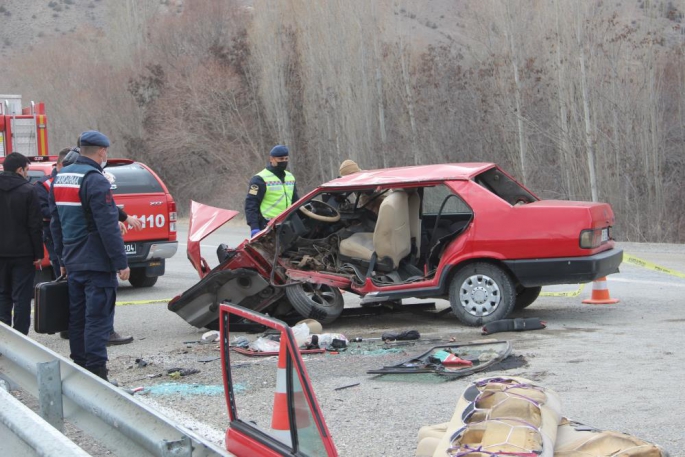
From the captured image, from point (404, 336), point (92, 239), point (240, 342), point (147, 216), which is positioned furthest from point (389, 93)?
point (92, 239)

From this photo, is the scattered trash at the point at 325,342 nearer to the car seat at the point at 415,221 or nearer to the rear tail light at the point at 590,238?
the car seat at the point at 415,221

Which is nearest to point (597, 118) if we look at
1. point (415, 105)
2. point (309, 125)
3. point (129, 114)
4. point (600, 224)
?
point (415, 105)

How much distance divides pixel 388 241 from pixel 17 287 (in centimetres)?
359

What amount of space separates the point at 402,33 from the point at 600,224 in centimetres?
2290

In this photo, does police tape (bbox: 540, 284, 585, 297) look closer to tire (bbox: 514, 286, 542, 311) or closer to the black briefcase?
tire (bbox: 514, 286, 542, 311)

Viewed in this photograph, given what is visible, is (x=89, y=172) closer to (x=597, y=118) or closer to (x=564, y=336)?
(x=564, y=336)

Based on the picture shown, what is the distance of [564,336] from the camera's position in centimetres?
837

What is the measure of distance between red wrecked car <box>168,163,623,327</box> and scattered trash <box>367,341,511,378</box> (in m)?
1.35

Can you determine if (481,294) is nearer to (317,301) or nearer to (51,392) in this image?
(317,301)

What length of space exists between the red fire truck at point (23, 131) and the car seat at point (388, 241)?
10908 millimetres

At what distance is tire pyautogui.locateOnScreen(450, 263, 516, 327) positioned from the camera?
890 cm

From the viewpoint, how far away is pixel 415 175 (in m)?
9.19

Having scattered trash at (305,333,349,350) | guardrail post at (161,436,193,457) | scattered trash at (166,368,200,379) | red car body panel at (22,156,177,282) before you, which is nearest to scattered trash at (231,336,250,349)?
scattered trash at (166,368,200,379)

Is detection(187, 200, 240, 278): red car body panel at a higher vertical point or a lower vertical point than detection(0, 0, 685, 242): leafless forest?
lower
